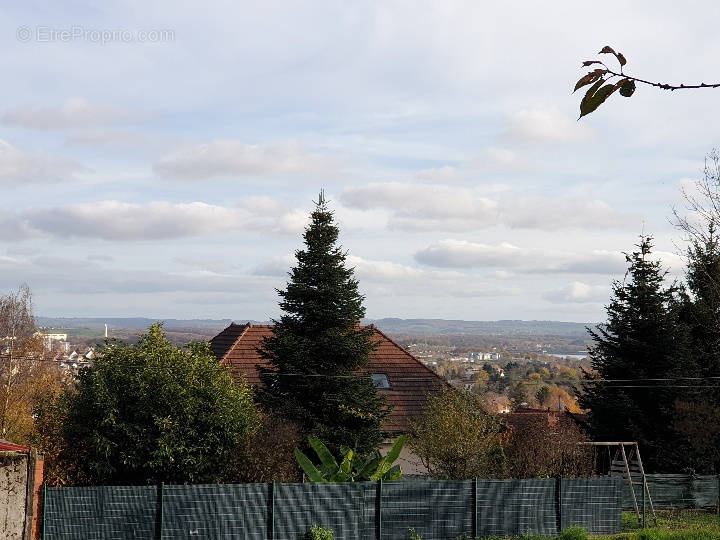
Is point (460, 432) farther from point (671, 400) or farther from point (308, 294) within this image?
point (671, 400)

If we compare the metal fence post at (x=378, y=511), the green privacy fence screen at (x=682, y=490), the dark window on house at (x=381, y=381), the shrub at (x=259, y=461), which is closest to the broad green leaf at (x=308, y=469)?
the shrub at (x=259, y=461)

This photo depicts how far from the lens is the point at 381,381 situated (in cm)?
4184

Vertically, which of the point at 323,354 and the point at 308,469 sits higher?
the point at 323,354

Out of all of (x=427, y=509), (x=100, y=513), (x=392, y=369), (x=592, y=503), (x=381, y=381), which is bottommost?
(x=592, y=503)

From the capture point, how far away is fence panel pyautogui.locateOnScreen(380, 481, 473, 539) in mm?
23375

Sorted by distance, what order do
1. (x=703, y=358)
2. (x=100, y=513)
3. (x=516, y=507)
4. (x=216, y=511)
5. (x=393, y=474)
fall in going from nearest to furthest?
(x=100, y=513)
(x=216, y=511)
(x=516, y=507)
(x=393, y=474)
(x=703, y=358)

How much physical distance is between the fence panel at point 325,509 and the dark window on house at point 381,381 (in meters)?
17.8

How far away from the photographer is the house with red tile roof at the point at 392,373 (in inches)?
1532

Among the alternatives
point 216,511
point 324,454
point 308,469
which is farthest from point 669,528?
point 216,511

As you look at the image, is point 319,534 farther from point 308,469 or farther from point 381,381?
point 381,381

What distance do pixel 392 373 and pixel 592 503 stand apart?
1808 centimetres

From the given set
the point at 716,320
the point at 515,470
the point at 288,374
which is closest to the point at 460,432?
the point at 515,470

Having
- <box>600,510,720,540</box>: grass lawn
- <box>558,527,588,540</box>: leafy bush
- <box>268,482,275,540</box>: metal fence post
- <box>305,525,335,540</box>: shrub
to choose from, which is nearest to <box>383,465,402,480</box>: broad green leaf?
<box>305,525,335,540</box>: shrub

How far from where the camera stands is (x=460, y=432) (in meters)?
31.4
